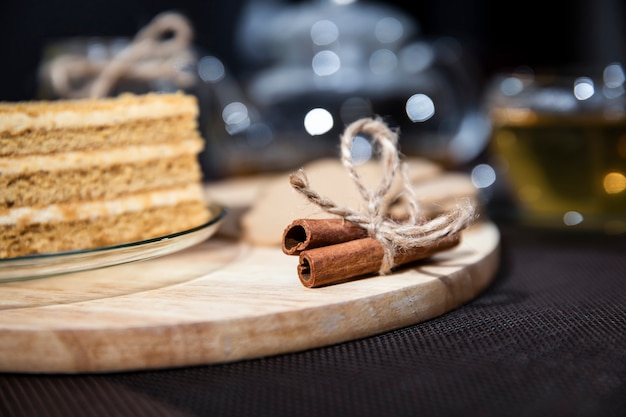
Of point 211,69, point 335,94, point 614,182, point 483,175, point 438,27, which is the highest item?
point 438,27

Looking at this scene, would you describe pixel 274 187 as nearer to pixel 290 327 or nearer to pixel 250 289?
pixel 250 289

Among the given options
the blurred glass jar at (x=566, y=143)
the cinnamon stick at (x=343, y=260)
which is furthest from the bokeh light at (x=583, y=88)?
the cinnamon stick at (x=343, y=260)

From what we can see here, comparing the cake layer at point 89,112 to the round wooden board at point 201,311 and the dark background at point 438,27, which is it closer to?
the round wooden board at point 201,311

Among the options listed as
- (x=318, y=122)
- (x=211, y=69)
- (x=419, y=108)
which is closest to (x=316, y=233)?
(x=318, y=122)

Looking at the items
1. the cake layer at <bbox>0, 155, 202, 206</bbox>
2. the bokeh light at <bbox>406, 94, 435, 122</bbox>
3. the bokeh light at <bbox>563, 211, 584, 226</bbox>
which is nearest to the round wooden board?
the cake layer at <bbox>0, 155, 202, 206</bbox>

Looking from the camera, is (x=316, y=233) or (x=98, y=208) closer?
(x=316, y=233)

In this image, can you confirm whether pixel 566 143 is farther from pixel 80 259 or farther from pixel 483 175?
pixel 80 259

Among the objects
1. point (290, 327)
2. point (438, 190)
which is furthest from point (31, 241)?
point (438, 190)
